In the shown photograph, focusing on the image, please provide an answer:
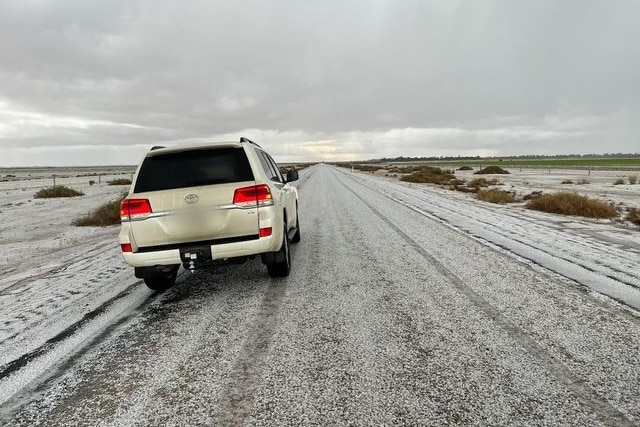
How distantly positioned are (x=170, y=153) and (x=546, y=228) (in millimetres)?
9482

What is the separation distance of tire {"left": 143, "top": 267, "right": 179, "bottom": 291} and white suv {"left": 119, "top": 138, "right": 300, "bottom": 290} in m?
0.02

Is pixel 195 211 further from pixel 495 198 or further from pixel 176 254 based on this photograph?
pixel 495 198

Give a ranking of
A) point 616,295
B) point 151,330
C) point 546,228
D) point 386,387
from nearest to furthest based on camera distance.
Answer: point 386,387
point 151,330
point 616,295
point 546,228

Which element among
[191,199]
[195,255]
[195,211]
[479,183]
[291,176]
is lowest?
[479,183]

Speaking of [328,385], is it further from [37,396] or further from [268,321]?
[37,396]

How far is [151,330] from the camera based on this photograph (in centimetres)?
428

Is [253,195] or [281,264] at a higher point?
[253,195]

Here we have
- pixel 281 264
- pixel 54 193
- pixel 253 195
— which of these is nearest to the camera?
pixel 253 195

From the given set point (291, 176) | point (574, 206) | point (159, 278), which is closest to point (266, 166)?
point (291, 176)

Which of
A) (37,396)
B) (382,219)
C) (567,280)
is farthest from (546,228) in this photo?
(37,396)

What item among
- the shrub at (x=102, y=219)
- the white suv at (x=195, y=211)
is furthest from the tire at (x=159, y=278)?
the shrub at (x=102, y=219)

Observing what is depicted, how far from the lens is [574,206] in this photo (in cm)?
1388

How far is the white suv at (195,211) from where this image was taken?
16.0 ft

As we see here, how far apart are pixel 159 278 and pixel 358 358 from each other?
3.39 m
